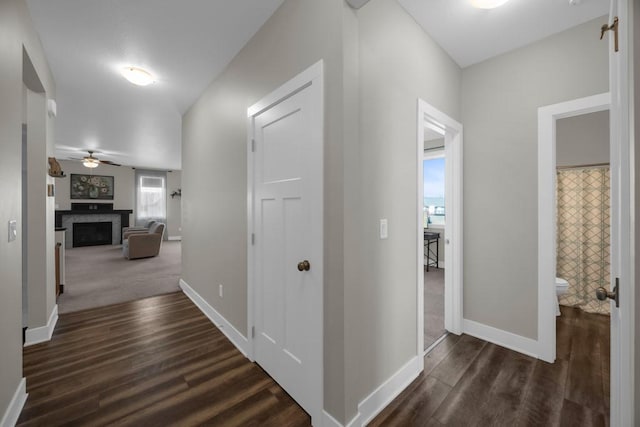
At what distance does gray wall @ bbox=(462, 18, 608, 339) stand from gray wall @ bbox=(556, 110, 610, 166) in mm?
1825

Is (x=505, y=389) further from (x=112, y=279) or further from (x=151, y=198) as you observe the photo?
(x=151, y=198)

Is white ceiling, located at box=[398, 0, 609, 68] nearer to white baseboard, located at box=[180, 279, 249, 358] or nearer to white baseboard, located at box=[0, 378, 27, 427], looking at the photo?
white baseboard, located at box=[180, 279, 249, 358]

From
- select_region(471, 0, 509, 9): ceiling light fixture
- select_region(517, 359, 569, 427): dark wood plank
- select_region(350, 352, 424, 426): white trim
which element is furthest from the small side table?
select_region(471, 0, 509, 9): ceiling light fixture

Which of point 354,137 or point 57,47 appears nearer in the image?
point 354,137

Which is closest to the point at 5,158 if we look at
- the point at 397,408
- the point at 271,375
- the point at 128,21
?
the point at 128,21

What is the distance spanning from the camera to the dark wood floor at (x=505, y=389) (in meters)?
1.53

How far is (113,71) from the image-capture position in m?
2.73

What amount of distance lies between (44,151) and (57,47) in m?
0.94

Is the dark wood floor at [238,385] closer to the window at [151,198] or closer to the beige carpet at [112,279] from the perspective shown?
the beige carpet at [112,279]

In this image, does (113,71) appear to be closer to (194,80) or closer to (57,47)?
(57,47)

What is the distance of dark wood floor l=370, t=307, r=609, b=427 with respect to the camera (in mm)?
1531

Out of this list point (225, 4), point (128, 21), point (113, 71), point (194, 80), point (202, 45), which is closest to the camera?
point (225, 4)

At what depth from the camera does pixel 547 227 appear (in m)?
2.10

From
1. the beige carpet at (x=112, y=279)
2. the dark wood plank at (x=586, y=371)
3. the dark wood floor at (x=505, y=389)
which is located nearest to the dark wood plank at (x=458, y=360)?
the dark wood floor at (x=505, y=389)
